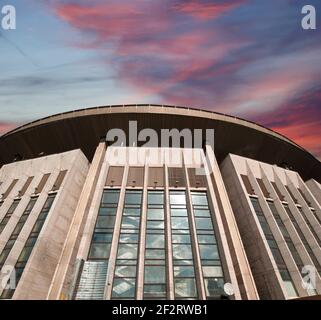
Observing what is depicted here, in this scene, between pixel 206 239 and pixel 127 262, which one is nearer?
pixel 127 262

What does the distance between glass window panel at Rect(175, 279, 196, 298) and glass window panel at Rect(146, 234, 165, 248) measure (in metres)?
3.09

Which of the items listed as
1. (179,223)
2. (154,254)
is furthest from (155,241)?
(179,223)

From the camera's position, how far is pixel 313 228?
1026 inches

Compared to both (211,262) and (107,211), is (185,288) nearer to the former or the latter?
(211,262)

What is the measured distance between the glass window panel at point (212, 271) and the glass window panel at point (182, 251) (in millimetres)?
1373

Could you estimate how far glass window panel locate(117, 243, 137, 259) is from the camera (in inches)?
814

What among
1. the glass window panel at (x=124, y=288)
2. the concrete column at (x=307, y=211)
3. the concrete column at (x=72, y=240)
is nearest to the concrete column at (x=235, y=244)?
the glass window panel at (x=124, y=288)

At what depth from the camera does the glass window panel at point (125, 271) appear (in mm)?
19391

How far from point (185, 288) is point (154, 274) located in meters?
2.22

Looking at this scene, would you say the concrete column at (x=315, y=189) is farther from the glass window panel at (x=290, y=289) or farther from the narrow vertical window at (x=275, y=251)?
the glass window panel at (x=290, y=289)

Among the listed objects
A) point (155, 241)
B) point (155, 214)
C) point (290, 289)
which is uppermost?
point (155, 214)

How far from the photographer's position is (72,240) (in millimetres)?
21109
